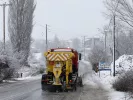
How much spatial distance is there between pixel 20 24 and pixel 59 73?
111 ft

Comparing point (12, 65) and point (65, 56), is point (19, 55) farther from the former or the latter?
point (65, 56)

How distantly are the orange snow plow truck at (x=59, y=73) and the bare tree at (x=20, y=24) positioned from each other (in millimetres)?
31077

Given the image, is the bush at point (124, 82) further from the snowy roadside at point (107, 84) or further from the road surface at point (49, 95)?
the road surface at point (49, 95)

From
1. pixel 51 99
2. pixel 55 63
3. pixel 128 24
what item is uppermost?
pixel 128 24

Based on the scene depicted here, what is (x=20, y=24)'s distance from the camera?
187 ft

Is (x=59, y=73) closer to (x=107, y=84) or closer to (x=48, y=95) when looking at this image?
(x=48, y=95)

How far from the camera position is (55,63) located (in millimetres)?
25172

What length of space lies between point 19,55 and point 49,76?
22252 mm

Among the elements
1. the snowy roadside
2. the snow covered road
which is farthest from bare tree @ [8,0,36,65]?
the snow covered road

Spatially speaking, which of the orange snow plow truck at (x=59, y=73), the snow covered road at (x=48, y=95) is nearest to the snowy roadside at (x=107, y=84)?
the snow covered road at (x=48, y=95)

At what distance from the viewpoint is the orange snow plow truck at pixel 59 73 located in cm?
2466

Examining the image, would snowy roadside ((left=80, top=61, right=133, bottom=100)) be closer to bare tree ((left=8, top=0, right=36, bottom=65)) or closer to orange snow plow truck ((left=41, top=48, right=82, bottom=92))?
orange snow plow truck ((left=41, top=48, right=82, bottom=92))

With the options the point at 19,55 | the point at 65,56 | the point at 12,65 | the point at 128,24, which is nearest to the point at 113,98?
the point at 128,24

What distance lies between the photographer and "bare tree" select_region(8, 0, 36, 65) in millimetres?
56500
